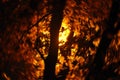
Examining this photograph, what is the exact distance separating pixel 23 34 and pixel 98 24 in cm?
85

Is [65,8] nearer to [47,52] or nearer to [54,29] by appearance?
[54,29]

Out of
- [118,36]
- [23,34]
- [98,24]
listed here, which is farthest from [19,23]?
[118,36]

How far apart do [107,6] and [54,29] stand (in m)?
0.67

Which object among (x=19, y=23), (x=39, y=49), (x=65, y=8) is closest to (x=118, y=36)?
(x=65, y=8)

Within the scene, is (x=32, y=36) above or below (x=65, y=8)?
below

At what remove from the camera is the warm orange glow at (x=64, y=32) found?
3035 mm

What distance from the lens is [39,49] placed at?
122 inches

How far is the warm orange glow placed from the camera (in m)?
3.04

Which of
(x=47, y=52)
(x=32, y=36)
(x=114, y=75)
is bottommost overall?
(x=114, y=75)

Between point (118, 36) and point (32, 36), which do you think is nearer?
point (32, 36)

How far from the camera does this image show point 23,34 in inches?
123

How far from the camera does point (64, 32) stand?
306 cm

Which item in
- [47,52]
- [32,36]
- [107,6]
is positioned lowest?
[47,52]

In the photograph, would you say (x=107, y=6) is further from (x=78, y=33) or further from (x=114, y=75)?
(x=114, y=75)
